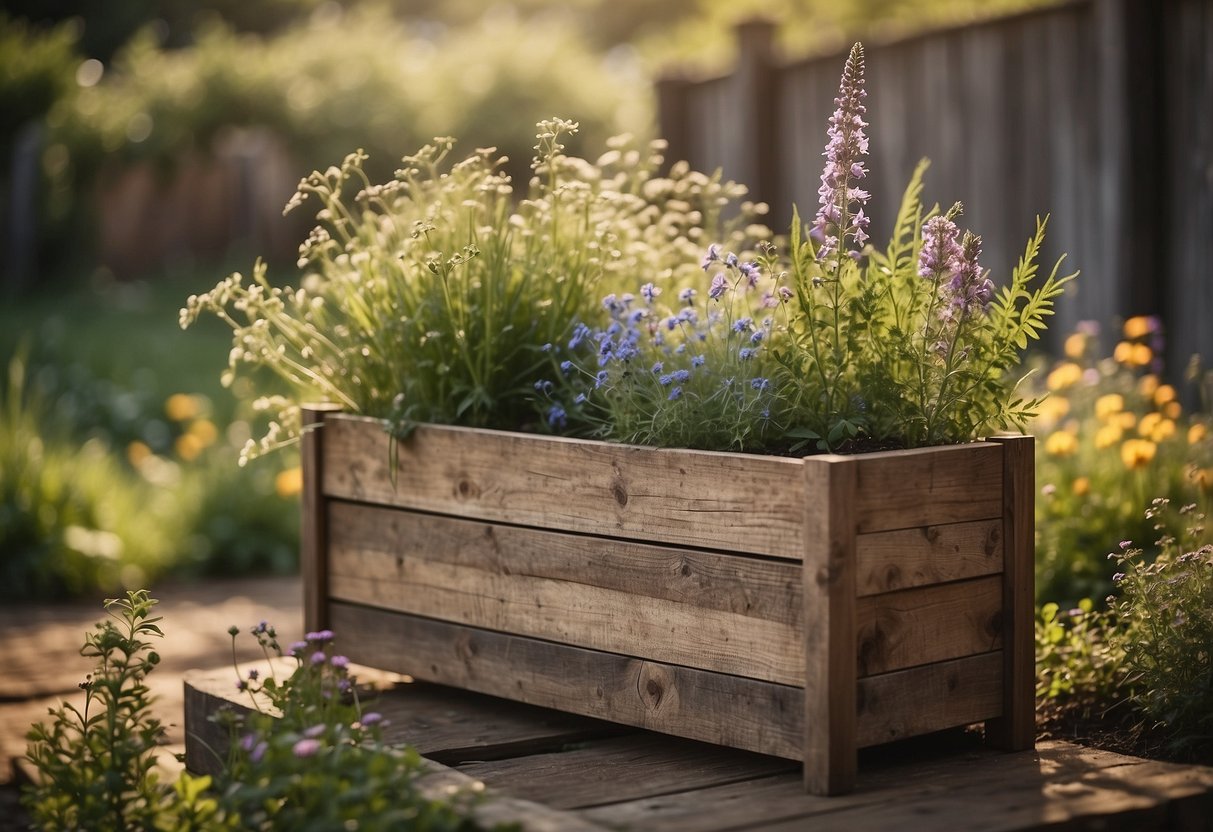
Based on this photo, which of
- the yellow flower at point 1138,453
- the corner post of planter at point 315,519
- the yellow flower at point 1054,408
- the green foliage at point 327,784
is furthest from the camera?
the yellow flower at point 1054,408

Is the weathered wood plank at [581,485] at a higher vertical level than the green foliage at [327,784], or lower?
higher

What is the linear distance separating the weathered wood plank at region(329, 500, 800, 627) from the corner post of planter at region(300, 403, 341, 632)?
31 mm

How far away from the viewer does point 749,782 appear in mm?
2277

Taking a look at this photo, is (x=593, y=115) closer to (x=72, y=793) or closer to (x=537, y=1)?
(x=72, y=793)

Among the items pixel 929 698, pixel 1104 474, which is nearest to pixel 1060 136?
pixel 1104 474

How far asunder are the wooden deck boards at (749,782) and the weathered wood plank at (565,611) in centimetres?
21

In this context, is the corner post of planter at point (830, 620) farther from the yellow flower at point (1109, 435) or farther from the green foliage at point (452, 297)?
the yellow flower at point (1109, 435)

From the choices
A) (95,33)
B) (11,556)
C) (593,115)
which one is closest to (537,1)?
(95,33)

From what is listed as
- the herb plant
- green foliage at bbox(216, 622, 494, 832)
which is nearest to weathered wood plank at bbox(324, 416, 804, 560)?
the herb plant

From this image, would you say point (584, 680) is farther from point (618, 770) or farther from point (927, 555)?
point (927, 555)

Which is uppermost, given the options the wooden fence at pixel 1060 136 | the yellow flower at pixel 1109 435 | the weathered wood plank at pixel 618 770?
the wooden fence at pixel 1060 136

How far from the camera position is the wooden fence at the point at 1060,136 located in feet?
13.9

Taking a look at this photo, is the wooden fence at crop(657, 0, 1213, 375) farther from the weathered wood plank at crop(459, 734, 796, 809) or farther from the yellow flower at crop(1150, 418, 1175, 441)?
the weathered wood plank at crop(459, 734, 796, 809)

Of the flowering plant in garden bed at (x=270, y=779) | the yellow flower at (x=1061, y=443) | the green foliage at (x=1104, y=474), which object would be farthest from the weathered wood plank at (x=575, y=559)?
the yellow flower at (x=1061, y=443)
